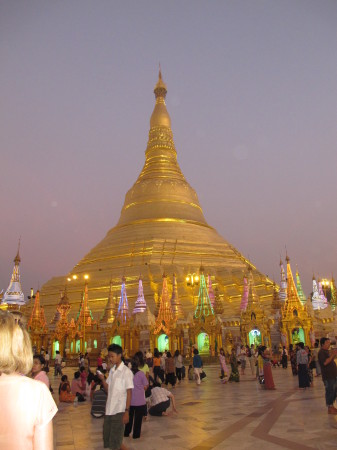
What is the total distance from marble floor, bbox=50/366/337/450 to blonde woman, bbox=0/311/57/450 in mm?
4109

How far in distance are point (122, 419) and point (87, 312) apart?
26123 millimetres

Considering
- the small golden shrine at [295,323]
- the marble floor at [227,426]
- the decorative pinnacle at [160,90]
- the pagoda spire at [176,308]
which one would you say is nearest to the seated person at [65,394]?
the marble floor at [227,426]

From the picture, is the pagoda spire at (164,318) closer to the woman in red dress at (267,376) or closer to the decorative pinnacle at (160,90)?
the woman in red dress at (267,376)

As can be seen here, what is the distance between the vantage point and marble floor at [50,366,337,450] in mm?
5504

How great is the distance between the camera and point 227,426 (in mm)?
6578

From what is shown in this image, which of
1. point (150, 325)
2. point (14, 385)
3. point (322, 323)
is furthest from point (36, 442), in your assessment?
point (322, 323)

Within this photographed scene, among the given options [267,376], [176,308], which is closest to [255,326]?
[176,308]

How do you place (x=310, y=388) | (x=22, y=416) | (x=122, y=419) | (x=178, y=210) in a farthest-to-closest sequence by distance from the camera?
(x=178, y=210), (x=310, y=388), (x=122, y=419), (x=22, y=416)

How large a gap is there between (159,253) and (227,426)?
3117 centimetres

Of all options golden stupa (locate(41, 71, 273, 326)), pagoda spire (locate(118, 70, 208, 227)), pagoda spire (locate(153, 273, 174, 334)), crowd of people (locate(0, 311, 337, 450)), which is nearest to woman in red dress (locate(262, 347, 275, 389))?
crowd of people (locate(0, 311, 337, 450))

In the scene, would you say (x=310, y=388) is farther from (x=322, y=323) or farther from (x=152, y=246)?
(x=152, y=246)

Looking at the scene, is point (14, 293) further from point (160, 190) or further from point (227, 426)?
point (227, 426)

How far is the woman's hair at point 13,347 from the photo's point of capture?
1.94m

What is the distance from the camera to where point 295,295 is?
27.2 m
